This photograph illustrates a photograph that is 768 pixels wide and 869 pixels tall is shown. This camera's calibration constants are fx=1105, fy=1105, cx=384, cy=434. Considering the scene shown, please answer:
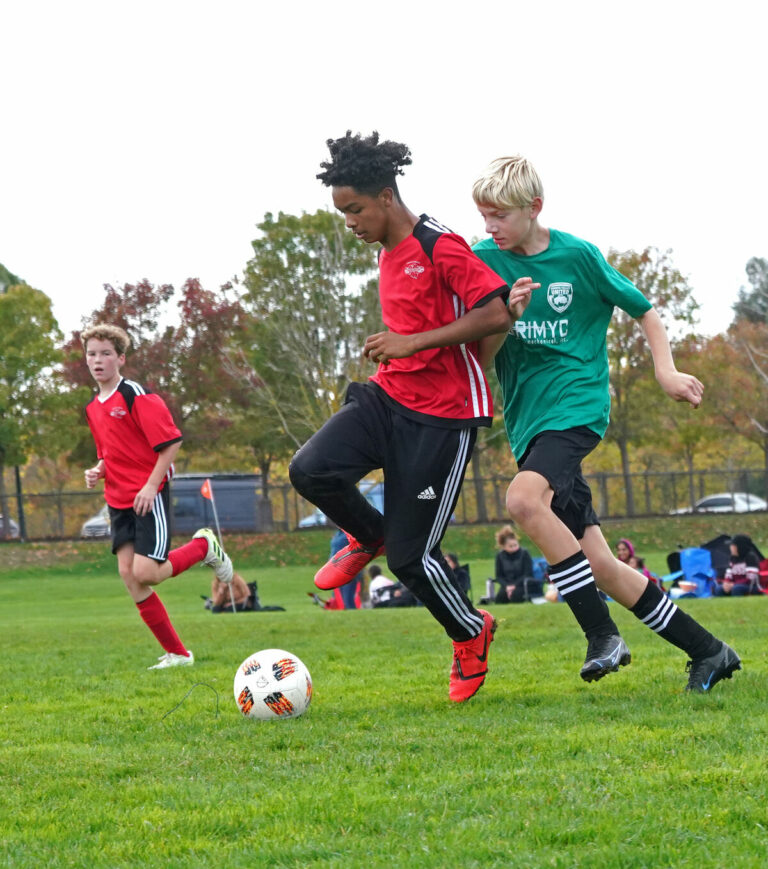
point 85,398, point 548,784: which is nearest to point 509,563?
point 548,784

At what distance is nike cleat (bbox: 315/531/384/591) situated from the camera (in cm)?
568

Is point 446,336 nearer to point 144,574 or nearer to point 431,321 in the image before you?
point 431,321

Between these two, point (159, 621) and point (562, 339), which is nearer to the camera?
point (562, 339)

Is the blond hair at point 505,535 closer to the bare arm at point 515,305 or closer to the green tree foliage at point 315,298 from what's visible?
the bare arm at point 515,305

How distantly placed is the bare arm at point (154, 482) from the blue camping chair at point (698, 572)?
11758 mm

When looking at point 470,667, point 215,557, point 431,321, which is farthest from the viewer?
point 215,557

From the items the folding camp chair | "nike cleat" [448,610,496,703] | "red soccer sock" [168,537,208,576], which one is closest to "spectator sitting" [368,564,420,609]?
the folding camp chair

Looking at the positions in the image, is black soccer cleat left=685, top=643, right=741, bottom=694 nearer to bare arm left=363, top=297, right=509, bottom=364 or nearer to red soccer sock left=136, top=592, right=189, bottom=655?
bare arm left=363, top=297, right=509, bottom=364

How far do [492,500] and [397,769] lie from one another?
38.3 meters

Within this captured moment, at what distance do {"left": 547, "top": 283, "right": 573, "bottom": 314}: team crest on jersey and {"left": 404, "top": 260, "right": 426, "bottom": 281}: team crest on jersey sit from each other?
2.03 ft

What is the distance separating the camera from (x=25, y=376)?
36000 millimetres

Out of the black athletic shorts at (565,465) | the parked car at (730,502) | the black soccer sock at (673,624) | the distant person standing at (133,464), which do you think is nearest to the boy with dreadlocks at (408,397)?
the black athletic shorts at (565,465)

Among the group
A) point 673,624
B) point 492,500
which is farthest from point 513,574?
point 492,500

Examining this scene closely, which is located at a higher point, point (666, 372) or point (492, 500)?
point (666, 372)
